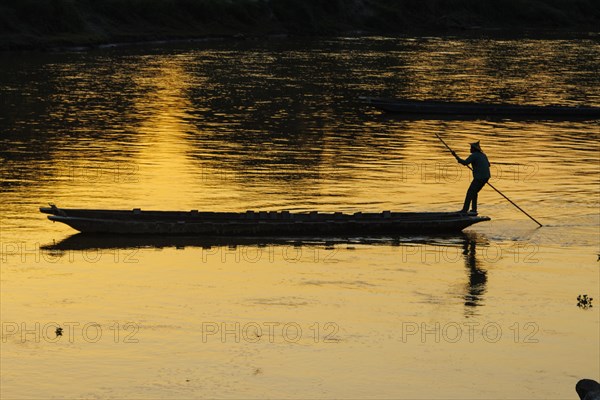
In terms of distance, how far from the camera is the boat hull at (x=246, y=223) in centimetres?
2669

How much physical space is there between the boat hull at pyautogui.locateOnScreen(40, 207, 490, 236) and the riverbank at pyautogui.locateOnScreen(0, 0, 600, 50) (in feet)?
185

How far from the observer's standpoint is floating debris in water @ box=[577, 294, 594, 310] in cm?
2173

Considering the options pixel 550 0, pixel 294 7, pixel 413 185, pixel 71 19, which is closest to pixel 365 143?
pixel 413 185

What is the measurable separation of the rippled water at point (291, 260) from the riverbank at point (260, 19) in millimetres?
28646

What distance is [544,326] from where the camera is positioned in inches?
814

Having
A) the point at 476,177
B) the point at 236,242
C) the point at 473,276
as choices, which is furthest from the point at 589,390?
the point at 476,177

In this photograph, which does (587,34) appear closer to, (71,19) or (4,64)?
(71,19)

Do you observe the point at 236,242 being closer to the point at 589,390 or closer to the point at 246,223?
the point at 246,223

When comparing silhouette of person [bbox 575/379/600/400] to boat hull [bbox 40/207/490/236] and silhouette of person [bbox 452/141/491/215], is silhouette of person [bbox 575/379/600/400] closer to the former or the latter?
boat hull [bbox 40/207/490/236]

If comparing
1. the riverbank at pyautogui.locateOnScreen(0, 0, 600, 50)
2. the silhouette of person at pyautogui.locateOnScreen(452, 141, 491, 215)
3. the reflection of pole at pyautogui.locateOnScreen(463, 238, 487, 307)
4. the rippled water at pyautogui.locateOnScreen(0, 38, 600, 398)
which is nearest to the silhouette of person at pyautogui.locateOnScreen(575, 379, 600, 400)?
the rippled water at pyautogui.locateOnScreen(0, 38, 600, 398)

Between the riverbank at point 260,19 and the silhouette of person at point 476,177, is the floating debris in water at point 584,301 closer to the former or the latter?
the silhouette of person at point 476,177

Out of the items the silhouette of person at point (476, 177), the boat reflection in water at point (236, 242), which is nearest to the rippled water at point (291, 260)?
the boat reflection in water at point (236, 242)

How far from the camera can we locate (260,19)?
108625 millimetres

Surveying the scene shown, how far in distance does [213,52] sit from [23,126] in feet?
132
